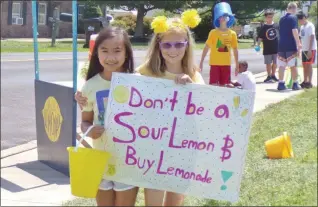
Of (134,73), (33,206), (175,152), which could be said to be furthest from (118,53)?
(33,206)

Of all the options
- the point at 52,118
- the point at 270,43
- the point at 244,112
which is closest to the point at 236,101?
the point at 244,112

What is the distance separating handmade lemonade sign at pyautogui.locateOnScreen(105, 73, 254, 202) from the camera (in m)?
3.03

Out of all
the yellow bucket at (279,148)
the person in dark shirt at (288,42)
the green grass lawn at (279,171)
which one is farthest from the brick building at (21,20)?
the yellow bucket at (279,148)

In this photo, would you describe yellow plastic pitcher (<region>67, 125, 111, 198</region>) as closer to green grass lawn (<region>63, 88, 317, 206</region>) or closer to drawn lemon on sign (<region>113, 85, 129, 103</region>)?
drawn lemon on sign (<region>113, 85, 129, 103</region>)

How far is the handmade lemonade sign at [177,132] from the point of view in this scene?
3029 mm

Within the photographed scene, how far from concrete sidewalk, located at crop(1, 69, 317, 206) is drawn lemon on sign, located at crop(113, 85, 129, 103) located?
2540 millimetres

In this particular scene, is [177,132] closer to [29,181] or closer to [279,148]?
[29,181]

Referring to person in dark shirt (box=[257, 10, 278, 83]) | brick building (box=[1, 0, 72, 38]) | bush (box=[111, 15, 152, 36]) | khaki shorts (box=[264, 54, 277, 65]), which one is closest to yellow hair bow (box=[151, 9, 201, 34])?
bush (box=[111, 15, 152, 36])

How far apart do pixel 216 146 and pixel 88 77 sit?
77 cm

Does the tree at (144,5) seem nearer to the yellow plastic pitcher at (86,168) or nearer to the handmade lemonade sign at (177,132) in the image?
the handmade lemonade sign at (177,132)

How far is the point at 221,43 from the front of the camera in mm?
6199

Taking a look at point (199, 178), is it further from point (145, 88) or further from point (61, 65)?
point (61, 65)

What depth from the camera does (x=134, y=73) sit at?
326 cm

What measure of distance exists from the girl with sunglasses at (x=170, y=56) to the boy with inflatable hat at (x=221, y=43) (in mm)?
1299
